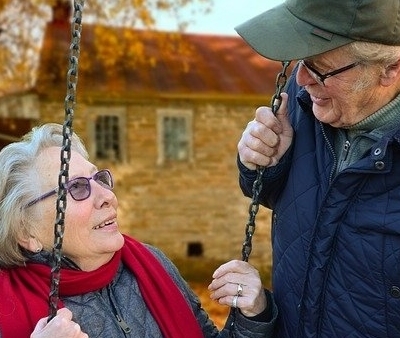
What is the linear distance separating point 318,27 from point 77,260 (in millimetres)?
1082

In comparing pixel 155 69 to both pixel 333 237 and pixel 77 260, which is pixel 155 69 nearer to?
pixel 77 260

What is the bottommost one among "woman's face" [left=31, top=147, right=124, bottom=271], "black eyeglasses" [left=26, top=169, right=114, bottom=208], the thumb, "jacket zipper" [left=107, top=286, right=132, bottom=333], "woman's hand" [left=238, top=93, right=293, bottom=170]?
"jacket zipper" [left=107, top=286, right=132, bottom=333]

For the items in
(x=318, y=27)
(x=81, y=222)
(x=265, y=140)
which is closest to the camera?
(x=318, y=27)

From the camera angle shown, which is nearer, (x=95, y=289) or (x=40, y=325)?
(x=40, y=325)

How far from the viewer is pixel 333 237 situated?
1.69 meters

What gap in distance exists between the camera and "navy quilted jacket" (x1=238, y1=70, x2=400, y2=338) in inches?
63.2

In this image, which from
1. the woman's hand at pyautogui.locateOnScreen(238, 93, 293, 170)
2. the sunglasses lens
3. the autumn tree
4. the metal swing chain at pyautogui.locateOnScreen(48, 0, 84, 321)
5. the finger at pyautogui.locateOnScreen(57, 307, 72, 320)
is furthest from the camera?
the autumn tree

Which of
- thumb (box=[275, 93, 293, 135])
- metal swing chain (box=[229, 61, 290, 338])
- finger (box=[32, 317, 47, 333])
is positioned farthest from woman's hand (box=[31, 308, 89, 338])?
thumb (box=[275, 93, 293, 135])

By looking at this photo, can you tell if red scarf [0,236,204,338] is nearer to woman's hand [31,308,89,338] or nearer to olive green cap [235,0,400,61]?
woman's hand [31,308,89,338]

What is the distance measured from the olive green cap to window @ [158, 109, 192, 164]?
34.3ft

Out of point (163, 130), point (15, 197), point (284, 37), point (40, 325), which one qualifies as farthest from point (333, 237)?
point (163, 130)

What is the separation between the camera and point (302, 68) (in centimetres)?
173

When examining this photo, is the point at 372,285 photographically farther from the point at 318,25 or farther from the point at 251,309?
the point at 318,25

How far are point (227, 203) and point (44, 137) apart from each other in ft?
35.1
